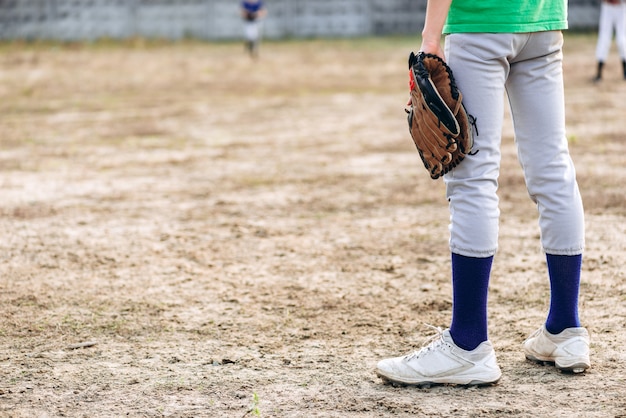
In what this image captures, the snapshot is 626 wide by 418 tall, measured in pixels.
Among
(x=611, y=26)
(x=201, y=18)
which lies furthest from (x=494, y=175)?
(x=201, y=18)

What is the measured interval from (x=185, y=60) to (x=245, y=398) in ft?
53.7

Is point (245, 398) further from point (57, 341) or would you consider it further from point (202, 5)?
point (202, 5)

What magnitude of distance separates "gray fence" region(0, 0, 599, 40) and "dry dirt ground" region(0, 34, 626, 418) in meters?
15.4

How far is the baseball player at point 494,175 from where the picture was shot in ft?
9.19

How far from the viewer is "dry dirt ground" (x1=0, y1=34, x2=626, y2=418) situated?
114 inches

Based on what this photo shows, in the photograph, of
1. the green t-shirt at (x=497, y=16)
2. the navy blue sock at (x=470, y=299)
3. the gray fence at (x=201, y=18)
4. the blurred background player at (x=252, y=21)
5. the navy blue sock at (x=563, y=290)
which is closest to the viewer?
the green t-shirt at (x=497, y=16)

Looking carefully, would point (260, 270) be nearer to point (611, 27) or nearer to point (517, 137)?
point (517, 137)

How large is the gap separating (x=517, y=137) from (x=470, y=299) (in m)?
0.59

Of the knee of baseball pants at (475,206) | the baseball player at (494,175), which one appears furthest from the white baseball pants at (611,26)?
the knee of baseball pants at (475,206)

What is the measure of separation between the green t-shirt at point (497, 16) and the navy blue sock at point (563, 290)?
2.54ft

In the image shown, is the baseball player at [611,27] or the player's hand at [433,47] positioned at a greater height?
the player's hand at [433,47]

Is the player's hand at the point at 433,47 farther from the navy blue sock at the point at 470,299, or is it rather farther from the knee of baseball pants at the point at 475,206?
the navy blue sock at the point at 470,299

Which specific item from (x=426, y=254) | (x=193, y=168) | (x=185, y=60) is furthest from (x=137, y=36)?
(x=426, y=254)

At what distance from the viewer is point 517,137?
119 inches
